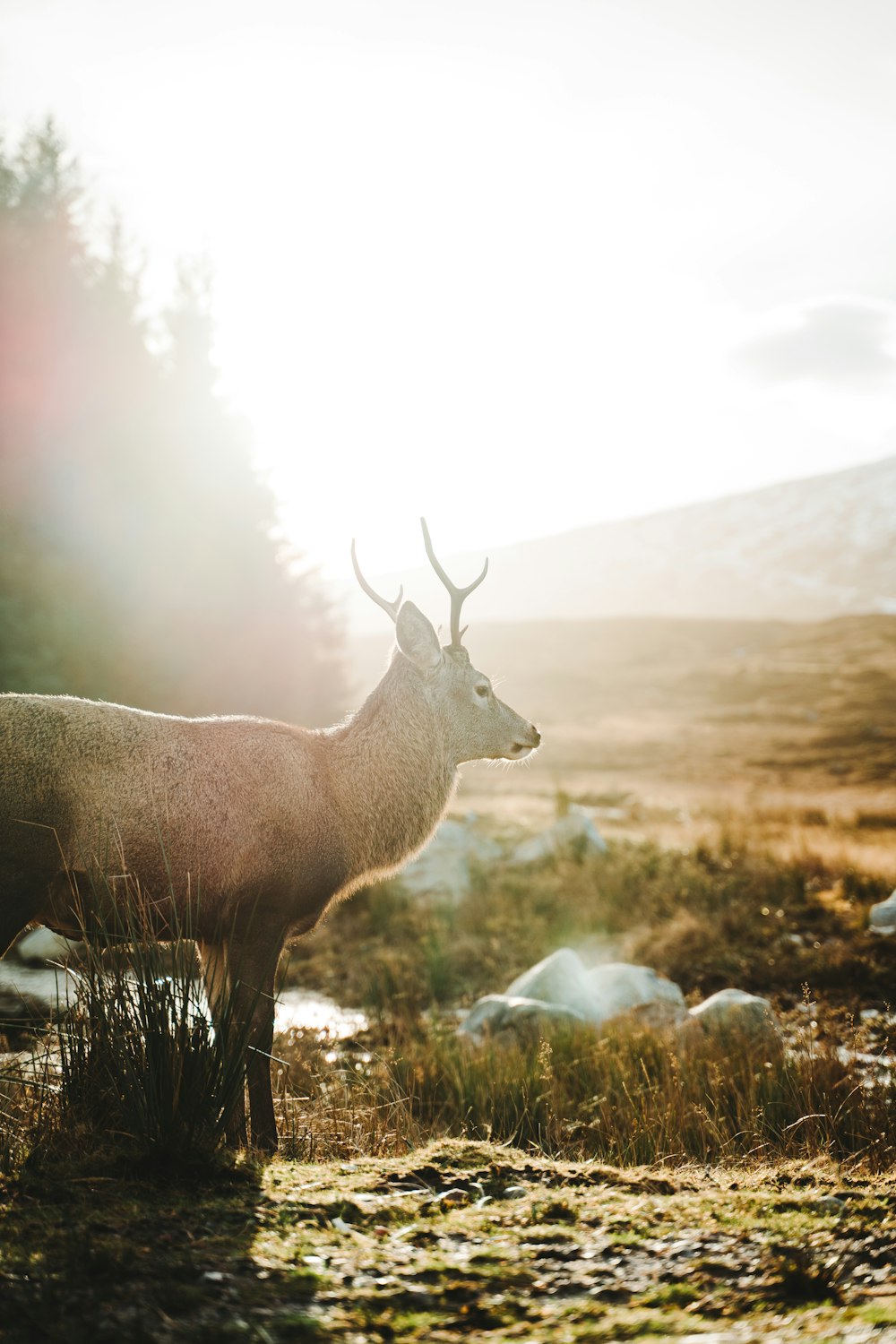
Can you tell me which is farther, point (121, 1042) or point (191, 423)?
point (191, 423)

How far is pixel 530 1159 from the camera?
3.86 m

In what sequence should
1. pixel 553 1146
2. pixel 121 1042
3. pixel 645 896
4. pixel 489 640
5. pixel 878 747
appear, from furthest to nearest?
pixel 489 640 < pixel 878 747 < pixel 645 896 < pixel 553 1146 < pixel 121 1042

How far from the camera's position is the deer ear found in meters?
5.96

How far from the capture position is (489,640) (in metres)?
125

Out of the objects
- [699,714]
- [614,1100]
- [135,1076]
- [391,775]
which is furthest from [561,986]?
[699,714]

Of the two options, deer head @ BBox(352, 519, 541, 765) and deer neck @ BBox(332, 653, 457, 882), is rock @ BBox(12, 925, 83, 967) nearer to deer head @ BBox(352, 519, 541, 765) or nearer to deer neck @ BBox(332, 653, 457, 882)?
deer neck @ BBox(332, 653, 457, 882)

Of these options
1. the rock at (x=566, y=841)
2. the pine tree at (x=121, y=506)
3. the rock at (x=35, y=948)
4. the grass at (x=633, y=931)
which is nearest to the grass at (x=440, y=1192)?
the grass at (x=633, y=931)

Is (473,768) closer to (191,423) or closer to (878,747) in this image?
(878,747)

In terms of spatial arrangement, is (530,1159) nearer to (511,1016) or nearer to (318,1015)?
(511,1016)

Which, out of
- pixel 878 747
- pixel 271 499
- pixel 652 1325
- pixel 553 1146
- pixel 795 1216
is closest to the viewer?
pixel 652 1325

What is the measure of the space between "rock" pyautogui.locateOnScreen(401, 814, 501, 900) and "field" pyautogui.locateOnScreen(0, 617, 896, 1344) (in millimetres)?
394

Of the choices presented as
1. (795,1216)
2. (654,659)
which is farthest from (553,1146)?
(654,659)

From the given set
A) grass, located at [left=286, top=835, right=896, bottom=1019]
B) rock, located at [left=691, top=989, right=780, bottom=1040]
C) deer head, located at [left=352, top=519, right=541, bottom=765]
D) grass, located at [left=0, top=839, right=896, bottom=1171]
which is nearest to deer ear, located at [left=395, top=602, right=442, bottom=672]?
deer head, located at [left=352, top=519, right=541, bottom=765]

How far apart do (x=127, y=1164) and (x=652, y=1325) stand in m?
1.85
